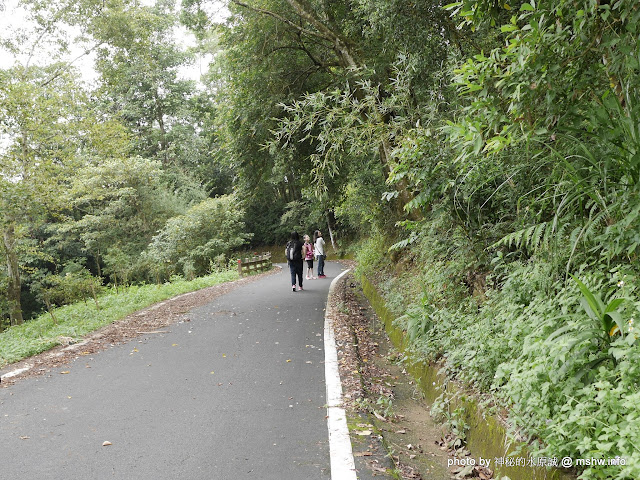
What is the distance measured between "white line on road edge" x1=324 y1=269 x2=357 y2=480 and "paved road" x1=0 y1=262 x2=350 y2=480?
78mm

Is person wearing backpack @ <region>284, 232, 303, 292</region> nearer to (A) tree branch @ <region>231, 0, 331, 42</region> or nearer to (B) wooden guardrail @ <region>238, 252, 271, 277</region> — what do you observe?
(A) tree branch @ <region>231, 0, 331, 42</region>

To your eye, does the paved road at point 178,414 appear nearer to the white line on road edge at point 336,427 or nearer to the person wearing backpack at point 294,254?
the white line on road edge at point 336,427

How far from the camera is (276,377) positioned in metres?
5.83

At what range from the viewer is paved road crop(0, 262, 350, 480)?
3613mm

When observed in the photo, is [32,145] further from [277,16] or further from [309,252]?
[309,252]

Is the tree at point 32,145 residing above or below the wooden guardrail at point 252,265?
above

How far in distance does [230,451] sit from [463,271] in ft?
12.4

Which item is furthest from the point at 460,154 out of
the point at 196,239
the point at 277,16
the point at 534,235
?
the point at 196,239

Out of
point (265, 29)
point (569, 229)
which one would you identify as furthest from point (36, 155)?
point (569, 229)

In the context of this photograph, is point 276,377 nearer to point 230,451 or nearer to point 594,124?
point 230,451

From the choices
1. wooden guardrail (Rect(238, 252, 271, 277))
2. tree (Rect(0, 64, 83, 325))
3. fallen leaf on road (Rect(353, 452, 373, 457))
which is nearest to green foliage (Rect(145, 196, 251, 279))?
wooden guardrail (Rect(238, 252, 271, 277))

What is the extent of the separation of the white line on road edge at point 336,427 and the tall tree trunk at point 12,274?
42.1 ft

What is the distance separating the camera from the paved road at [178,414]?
11.9 ft

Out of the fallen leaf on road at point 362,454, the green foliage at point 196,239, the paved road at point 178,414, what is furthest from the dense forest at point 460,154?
the green foliage at point 196,239
